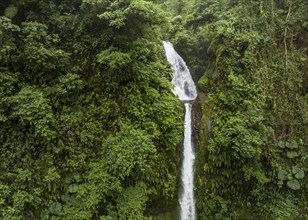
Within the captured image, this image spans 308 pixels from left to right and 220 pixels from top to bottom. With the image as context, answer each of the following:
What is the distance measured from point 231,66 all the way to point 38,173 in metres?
7.13

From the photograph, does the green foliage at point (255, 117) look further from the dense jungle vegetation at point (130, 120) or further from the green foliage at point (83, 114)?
the green foliage at point (83, 114)

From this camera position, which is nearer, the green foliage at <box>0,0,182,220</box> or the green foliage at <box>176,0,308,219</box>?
the green foliage at <box>0,0,182,220</box>

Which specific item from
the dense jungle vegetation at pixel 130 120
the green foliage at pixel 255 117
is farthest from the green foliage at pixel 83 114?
the green foliage at pixel 255 117

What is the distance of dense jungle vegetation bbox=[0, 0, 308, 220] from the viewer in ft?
20.2

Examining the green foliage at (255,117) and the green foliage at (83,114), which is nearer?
the green foliage at (83,114)

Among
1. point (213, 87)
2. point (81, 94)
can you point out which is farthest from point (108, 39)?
point (213, 87)

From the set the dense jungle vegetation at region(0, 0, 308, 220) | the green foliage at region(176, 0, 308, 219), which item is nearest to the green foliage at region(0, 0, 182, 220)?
the dense jungle vegetation at region(0, 0, 308, 220)

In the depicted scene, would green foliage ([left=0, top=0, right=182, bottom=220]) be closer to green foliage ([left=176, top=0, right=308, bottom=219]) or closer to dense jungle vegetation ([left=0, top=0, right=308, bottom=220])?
dense jungle vegetation ([left=0, top=0, right=308, bottom=220])

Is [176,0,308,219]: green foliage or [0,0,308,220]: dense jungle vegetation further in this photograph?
[176,0,308,219]: green foliage

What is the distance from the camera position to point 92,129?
6.84 metres

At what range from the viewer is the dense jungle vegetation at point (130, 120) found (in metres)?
6.15

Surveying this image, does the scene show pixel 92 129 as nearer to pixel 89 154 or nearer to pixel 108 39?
pixel 89 154

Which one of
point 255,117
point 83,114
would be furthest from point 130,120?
point 255,117

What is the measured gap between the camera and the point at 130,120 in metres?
6.89
